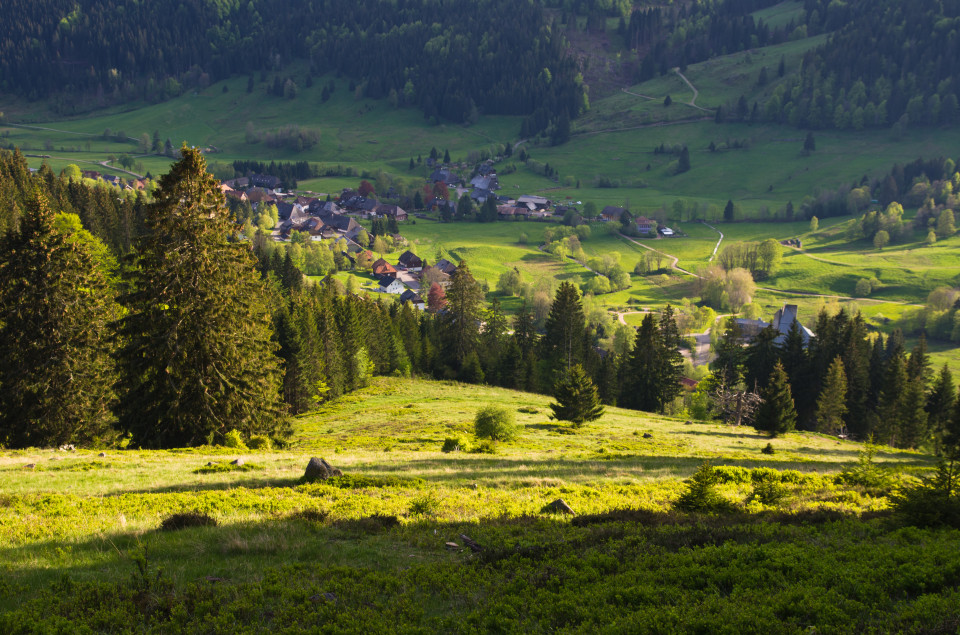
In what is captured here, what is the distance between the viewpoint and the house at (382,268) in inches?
6570

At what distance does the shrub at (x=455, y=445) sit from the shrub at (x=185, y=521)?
1980 cm

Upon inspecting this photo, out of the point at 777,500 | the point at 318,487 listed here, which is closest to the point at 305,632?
the point at 318,487

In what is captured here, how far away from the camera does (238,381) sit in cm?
3494

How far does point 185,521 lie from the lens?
1417 centimetres

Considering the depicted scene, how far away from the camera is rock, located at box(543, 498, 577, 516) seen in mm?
17047

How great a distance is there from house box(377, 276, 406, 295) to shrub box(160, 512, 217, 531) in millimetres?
141701

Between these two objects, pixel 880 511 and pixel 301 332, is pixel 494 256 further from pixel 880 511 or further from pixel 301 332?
pixel 880 511

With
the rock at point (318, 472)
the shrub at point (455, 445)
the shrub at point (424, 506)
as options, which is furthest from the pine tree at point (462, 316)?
the shrub at point (424, 506)

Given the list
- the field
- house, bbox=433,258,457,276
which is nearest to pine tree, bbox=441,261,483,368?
the field

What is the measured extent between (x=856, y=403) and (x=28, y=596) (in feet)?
287

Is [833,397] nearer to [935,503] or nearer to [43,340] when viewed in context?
[935,503]

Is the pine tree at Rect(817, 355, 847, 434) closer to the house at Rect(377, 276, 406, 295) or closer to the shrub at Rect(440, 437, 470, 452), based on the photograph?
the shrub at Rect(440, 437, 470, 452)

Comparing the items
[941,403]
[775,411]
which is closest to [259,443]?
[775,411]

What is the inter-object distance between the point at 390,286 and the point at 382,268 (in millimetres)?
12692
